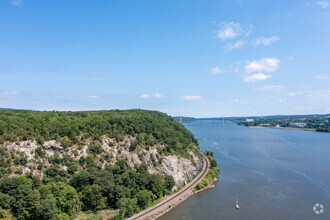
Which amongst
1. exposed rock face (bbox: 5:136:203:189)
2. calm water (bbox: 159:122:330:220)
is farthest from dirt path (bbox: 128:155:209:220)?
exposed rock face (bbox: 5:136:203:189)

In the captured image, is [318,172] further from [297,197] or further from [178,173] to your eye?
[178,173]

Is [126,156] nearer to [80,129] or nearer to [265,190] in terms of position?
[80,129]

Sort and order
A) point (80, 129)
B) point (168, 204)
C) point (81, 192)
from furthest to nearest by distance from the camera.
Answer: point (80, 129) < point (168, 204) < point (81, 192)

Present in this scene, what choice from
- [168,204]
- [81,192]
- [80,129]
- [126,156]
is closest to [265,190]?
[168,204]

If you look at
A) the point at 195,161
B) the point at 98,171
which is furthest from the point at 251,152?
the point at 98,171

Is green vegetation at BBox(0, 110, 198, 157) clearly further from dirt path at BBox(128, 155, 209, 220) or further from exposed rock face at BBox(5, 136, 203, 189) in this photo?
dirt path at BBox(128, 155, 209, 220)

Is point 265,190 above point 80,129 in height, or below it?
below

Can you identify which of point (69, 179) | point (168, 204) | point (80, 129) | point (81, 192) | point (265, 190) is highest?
point (80, 129)
